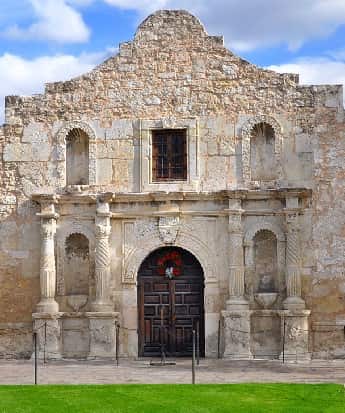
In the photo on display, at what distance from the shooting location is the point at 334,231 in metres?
20.3

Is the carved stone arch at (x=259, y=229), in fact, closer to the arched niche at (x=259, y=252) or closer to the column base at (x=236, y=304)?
the arched niche at (x=259, y=252)

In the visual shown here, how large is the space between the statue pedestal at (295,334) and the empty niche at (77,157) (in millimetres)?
5690

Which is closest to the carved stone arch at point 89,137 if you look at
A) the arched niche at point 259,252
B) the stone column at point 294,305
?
the arched niche at point 259,252

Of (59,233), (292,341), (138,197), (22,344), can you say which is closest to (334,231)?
(292,341)

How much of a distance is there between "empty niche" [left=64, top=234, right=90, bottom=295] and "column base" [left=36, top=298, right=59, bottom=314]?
0.58 m

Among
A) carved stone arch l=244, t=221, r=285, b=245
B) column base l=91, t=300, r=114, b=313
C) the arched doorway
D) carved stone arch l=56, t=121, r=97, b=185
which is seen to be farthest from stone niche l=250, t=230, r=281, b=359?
carved stone arch l=56, t=121, r=97, b=185

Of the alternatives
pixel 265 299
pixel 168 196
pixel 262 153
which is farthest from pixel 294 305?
pixel 168 196

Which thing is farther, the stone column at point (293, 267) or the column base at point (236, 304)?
the column base at point (236, 304)

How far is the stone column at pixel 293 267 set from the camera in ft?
65.2

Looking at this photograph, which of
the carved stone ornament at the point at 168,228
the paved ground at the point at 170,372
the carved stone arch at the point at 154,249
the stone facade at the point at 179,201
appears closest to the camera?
the paved ground at the point at 170,372

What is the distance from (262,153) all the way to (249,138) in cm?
49

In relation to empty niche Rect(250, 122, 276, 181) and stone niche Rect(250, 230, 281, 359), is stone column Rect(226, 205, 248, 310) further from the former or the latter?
empty niche Rect(250, 122, 276, 181)

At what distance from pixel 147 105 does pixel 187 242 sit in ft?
11.0

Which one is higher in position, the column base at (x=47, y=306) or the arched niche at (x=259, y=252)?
the arched niche at (x=259, y=252)
